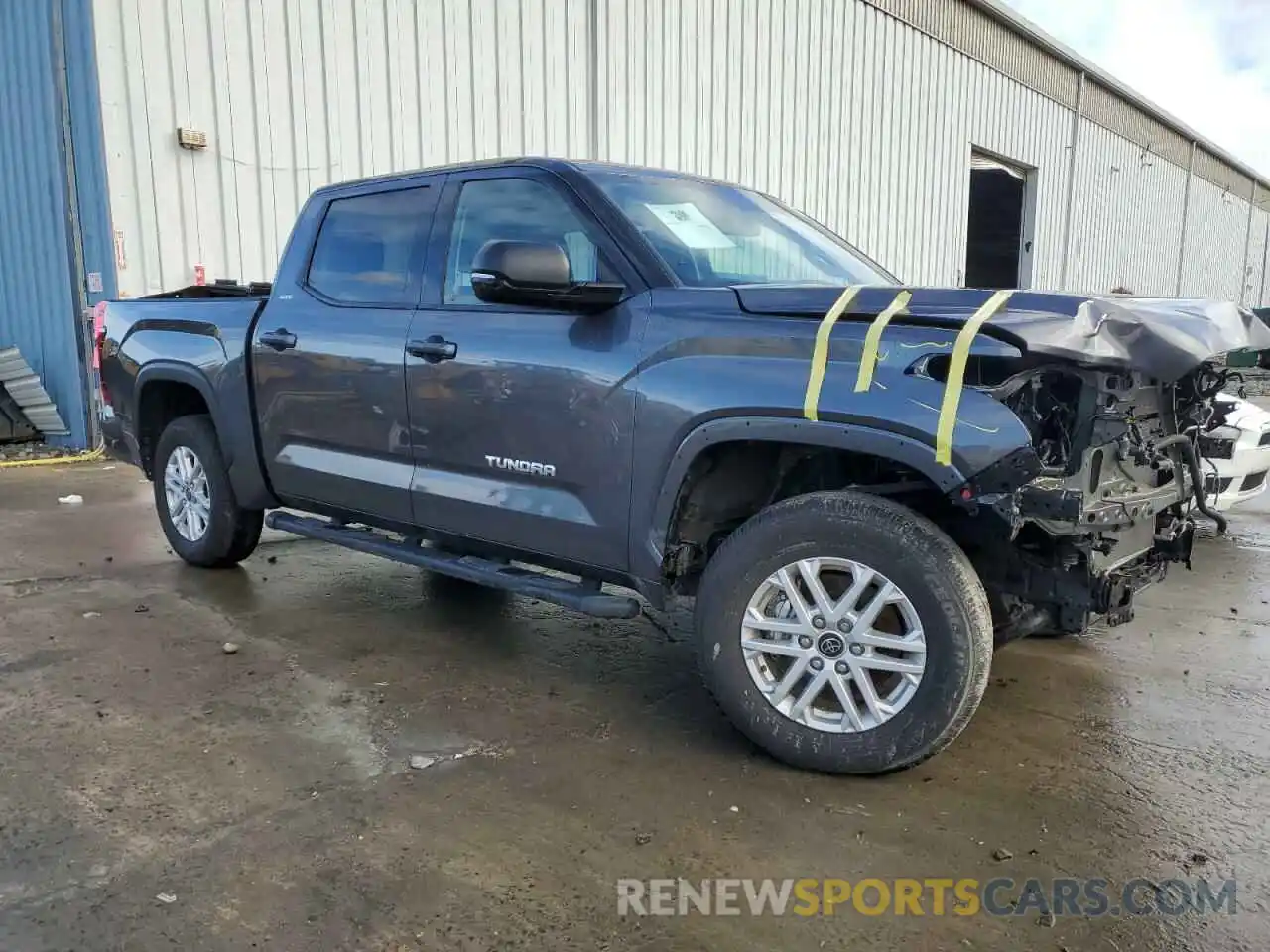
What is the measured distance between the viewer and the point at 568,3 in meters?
11.5

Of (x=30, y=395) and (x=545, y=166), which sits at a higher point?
(x=545, y=166)

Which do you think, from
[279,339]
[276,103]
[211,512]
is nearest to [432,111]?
[276,103]

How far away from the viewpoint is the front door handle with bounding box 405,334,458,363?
3699 millimetres

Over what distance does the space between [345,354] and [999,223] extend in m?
21.7

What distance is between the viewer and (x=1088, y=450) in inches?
106

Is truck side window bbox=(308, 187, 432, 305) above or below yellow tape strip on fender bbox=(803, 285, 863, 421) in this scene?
above

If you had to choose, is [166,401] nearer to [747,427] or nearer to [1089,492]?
[747,427]

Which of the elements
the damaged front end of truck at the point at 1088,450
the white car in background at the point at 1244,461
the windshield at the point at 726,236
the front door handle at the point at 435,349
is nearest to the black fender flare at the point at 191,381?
the front door handle at the point at 435,349

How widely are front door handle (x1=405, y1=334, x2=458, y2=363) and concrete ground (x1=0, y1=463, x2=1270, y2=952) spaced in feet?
3.99

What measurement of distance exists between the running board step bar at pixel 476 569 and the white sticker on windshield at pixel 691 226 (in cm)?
128

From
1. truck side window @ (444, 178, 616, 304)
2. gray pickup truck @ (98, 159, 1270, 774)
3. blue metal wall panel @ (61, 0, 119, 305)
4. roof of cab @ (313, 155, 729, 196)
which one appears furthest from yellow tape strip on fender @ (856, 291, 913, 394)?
blue metal wall panel @ (61, 0, 119, 305)

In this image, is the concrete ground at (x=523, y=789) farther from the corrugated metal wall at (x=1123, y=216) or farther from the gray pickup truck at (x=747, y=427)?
Answer: the corrugated metal wall at (x=1123, y=216)

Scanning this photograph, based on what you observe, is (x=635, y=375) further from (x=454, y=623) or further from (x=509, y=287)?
(x=454, y=623)

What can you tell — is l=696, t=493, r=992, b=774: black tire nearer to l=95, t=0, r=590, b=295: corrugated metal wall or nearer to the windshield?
the windshield
